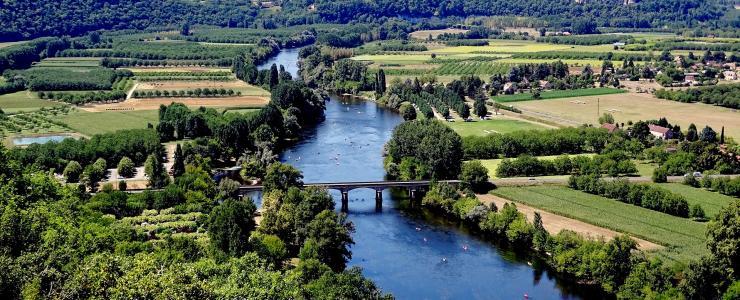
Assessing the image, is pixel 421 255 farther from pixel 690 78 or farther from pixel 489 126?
pixel 690 78

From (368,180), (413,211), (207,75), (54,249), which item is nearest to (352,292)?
(54,249)

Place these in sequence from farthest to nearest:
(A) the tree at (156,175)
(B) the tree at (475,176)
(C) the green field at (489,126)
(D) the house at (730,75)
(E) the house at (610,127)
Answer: (D) the house at (730,75)
(C) the green field at (489,126)
(E) the house at (610,127)
(B) the tree at (475,176)
(A) the tree at (156,175)

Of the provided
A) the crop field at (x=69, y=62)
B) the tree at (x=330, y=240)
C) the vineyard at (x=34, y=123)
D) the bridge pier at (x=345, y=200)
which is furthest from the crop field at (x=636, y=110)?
the crop field at (x=69, y=62)

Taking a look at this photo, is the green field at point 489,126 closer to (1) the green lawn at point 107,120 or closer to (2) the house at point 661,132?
(2) the house at point 661,132

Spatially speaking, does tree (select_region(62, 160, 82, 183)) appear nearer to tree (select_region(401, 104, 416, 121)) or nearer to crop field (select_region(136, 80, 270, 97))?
tree (select_region(401, 104, 416, 121))

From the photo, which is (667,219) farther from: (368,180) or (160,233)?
(160,233)

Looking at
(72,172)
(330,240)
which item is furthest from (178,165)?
(330,240)
